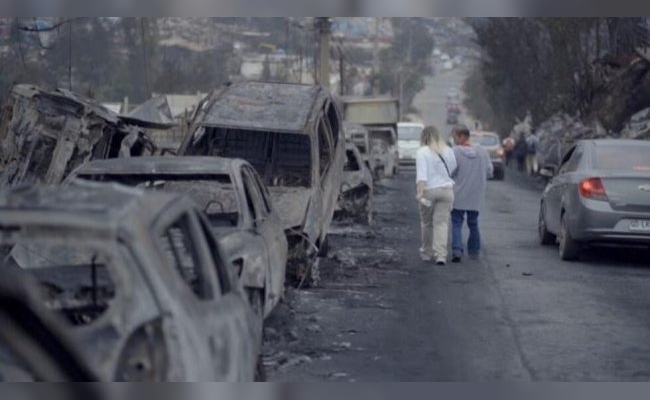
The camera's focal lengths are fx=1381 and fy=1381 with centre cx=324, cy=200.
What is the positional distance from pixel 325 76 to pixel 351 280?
30.5 m

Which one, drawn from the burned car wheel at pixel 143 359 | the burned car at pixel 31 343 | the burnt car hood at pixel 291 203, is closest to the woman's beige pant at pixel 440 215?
the burnt car hood at pixel 291 203

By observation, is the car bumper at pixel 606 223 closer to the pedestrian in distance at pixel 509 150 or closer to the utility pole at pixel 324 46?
the utility pole at pixel 324 46

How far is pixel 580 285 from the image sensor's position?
1424 cm

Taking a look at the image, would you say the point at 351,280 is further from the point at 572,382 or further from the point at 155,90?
the point at 155,90

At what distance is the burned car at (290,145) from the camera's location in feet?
44.9

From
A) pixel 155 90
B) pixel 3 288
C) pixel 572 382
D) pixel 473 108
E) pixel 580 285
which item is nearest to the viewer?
pixel 3 288

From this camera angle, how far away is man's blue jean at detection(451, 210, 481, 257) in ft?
52.4

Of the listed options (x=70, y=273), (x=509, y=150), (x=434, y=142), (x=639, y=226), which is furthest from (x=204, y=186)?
(x=509, y=150)

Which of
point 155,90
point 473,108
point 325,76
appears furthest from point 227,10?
point 473,108

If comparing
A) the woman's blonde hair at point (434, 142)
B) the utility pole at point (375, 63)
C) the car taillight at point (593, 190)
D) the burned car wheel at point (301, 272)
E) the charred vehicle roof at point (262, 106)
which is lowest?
the burned car wheel at point (301, 272)

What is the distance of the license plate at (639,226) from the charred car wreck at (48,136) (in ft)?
20.7

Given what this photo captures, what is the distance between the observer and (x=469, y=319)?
470 inches

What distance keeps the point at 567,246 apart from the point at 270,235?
6.23 m

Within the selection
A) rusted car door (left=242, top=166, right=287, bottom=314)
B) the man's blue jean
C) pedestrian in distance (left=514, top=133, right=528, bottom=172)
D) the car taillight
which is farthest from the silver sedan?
pedestrian in distance (left=514, top=133, right=528, bottom=172)
